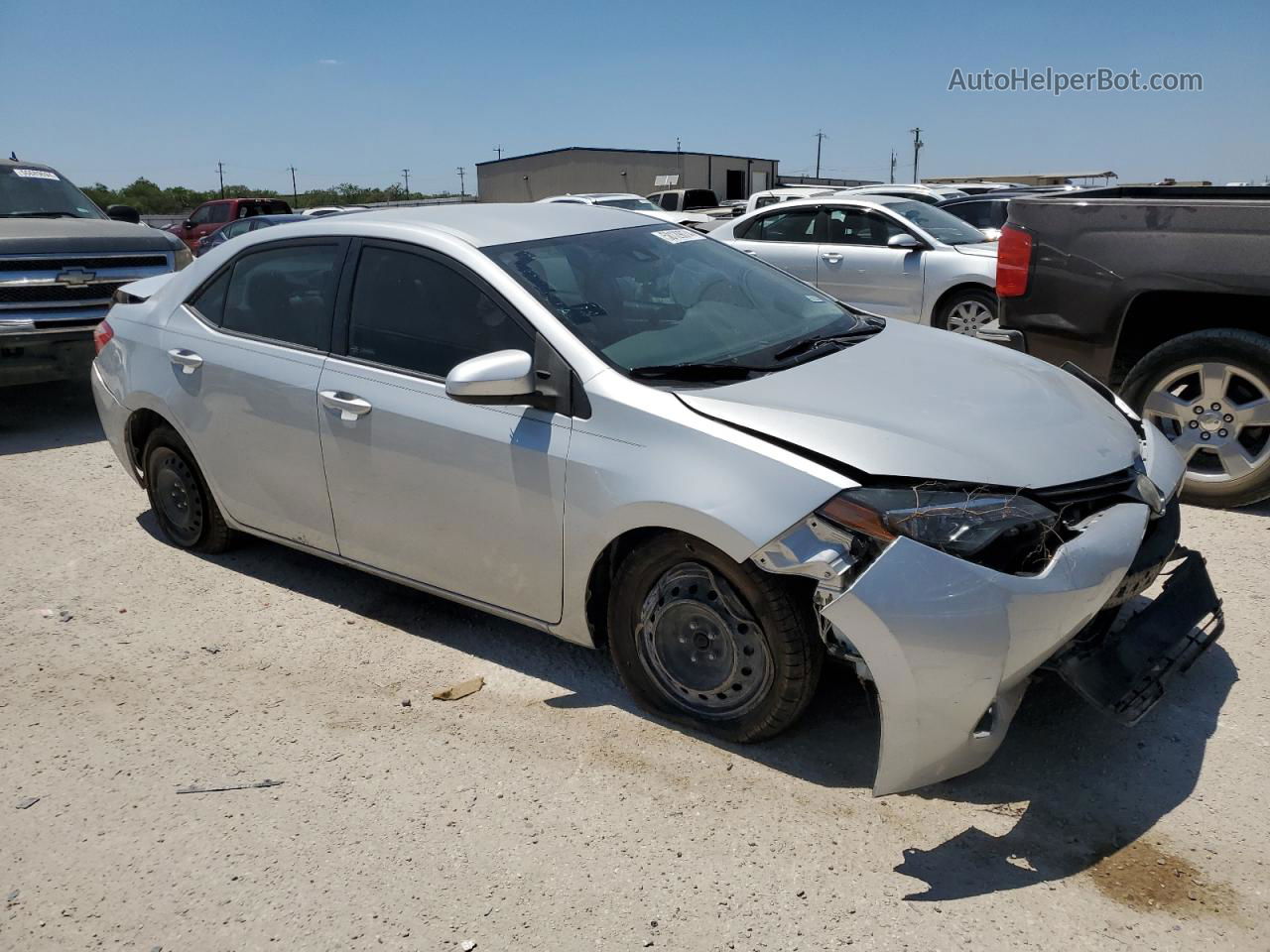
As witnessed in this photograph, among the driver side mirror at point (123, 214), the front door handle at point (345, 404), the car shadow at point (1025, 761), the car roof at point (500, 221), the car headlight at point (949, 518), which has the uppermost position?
the car roof at point (500, 221)

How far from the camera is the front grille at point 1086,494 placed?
304 centimetres

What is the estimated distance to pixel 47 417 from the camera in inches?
350

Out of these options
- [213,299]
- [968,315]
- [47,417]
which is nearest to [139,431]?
[213,299]

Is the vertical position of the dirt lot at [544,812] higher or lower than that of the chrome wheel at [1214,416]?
lower

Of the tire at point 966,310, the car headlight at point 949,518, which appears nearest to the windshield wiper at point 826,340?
the car headlight at point 949,518

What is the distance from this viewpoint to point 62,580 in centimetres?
520

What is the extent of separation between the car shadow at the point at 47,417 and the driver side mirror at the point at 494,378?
5.71 m

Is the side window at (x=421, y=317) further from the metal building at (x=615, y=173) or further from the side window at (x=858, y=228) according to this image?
the metal building at (x=615, y=173)

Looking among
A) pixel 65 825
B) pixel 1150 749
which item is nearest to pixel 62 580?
pixel 65 825

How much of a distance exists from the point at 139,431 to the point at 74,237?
3735 millimetres

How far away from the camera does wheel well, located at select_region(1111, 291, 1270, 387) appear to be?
5.48 metres

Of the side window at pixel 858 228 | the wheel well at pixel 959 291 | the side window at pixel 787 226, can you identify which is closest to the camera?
the wheel well at pixel 959 291

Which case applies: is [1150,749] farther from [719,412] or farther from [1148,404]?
[1148,404]

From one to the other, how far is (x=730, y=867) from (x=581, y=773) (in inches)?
26.3
